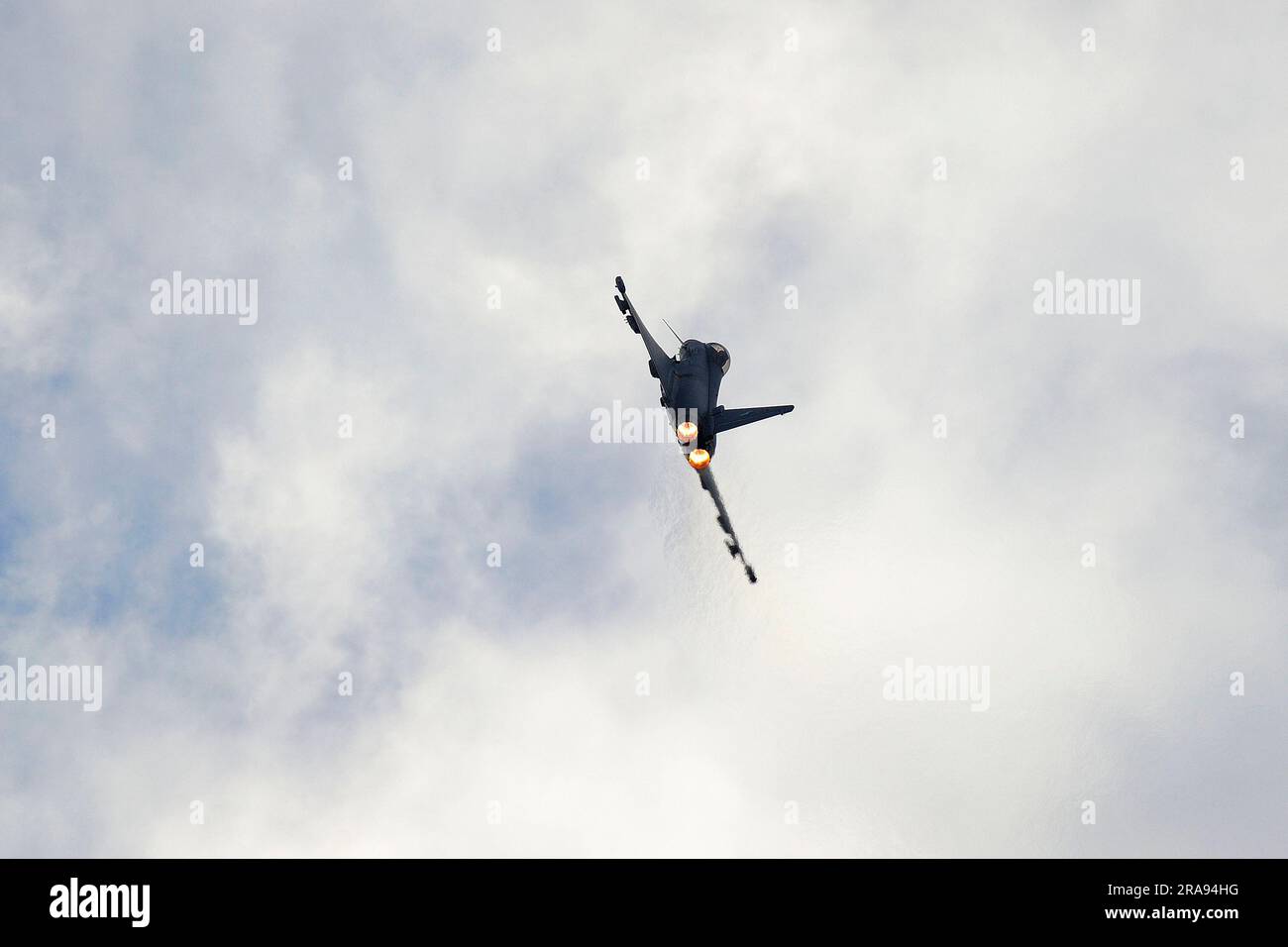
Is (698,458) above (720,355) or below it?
below

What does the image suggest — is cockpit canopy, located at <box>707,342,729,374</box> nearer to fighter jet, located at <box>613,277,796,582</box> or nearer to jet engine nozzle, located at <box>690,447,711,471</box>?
fighter jet, located at <box>613,277,796,582</box>

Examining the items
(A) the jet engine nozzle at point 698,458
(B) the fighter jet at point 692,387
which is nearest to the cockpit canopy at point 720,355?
(B) the fighter jet at point 692,387

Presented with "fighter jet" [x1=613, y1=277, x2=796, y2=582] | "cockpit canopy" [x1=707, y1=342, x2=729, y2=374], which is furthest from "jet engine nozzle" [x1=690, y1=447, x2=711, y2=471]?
"cockpit canopy" [x1=707, y1=342, x2=729, y2=374]

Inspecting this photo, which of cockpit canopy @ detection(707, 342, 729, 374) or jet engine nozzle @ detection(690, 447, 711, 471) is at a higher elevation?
cockpit canopy @ detection(707, 342, 729, 374)

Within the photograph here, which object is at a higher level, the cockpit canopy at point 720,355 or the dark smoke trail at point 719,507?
the cockpit canopy at point 720,355

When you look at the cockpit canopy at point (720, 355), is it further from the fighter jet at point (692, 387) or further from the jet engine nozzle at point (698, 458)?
the jet engine nozzle at point (698, 458)

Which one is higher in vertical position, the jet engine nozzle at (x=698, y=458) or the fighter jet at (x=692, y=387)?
the fighter jet at (x=692, y=387)

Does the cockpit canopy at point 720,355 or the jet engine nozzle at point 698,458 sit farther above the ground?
the cockpit canopy at point 720,355
